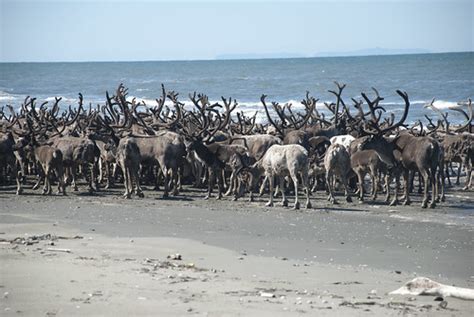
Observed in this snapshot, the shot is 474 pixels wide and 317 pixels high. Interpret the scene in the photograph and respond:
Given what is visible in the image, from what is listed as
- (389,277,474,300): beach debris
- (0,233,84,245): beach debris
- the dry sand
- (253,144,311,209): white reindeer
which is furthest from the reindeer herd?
(389,277,474,300): beach debris

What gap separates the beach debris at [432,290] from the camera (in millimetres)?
8773

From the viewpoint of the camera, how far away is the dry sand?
847cm

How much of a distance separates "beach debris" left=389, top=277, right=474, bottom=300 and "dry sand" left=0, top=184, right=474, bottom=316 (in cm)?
9

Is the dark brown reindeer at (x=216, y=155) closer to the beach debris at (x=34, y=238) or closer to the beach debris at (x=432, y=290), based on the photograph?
the beach debris at (x=34, y=238)

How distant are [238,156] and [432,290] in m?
9.61

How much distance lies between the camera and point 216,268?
10.4 meters

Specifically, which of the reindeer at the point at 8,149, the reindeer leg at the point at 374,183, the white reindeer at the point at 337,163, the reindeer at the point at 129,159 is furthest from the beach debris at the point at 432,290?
the reindeer at the point at 8,149

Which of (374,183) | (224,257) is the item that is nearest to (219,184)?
(374,183)

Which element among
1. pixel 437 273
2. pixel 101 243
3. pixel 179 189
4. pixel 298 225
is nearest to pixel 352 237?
pixel 298 225

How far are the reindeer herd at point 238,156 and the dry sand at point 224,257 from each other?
753 millimetres

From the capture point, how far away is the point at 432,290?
8852 mm

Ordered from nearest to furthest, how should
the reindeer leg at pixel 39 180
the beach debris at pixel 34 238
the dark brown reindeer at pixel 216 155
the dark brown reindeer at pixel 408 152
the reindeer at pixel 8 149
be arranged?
the beach debris at pixel 34 238 < the dark brown reindeer at pixel 408 152 < the dark brown reindeer at pixel 216 155 < the reindeer at pixel 8 149 < the reindeer leg at pixel 39 180

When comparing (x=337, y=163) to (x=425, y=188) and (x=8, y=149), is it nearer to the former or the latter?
(x=425, y=188)

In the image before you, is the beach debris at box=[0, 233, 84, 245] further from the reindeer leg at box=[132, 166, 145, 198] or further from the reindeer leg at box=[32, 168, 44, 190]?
the reindeer leg at box=[32, 168, 44, 190]
